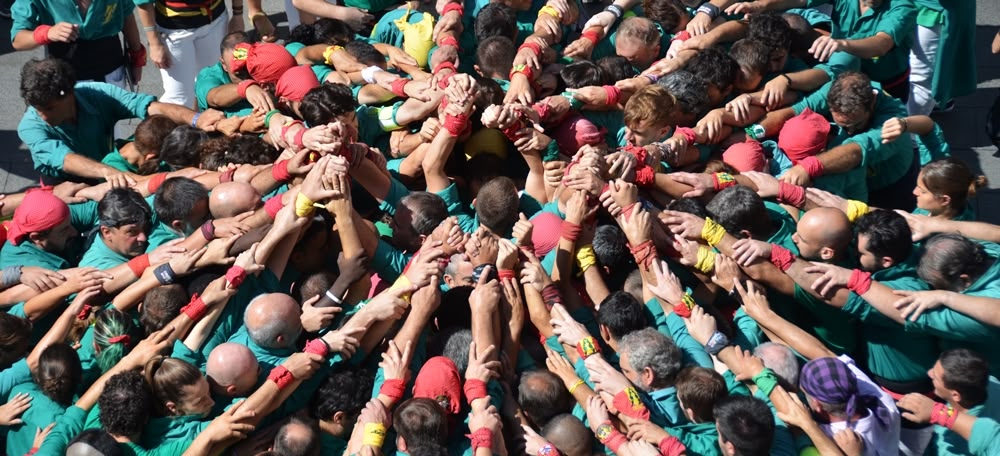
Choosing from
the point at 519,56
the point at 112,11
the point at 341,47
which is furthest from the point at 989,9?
the point at 112,11

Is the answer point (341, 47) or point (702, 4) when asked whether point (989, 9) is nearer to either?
point (702, 4)

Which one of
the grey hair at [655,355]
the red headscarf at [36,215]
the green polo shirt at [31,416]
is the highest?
the grey hair at [655,355]

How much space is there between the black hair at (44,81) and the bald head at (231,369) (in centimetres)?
255

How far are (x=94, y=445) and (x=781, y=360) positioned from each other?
10.3 feet

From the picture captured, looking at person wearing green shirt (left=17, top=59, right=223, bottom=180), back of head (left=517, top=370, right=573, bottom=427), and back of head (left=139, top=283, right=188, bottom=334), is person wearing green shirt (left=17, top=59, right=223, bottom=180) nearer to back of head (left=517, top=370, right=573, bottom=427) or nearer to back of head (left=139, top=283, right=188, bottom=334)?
back of head (left=139, top=283, right=188, bottom=334)

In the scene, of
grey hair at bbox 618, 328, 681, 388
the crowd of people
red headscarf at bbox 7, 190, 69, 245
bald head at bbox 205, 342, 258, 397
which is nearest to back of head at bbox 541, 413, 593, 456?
the crowd of people

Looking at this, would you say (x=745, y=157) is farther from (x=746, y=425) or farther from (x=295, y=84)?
(x=295, y=84)

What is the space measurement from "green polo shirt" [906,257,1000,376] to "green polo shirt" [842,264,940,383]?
101mm

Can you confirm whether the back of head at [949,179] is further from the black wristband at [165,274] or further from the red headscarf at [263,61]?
the black wristband at [165,274]

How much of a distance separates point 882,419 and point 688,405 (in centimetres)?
91

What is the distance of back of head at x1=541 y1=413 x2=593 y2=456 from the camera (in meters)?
4.66

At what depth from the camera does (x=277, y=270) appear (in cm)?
556

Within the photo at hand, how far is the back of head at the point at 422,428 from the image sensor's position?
4516 mm

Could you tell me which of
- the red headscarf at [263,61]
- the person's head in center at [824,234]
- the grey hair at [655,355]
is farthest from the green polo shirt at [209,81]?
the person's head in center at [824,234]
